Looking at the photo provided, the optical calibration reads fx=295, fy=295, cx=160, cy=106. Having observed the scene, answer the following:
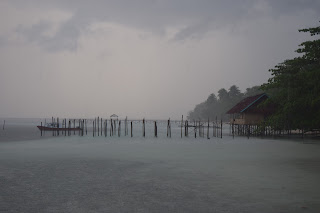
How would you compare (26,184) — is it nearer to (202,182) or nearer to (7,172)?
(7,172)

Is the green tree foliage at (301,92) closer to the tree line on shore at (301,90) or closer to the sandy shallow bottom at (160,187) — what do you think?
the tree line on shore at (301,90)

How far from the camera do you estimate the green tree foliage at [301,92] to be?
81.0 feet

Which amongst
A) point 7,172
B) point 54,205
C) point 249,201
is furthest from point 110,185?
point 7,172

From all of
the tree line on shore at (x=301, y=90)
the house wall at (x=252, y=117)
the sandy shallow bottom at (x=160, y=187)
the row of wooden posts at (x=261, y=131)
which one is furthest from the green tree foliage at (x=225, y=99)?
the sandy shallow bottom at (x=160, y=187)

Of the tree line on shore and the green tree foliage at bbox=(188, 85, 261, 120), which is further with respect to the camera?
the green tree foliage at bbox=(188, 85, 261, 120)

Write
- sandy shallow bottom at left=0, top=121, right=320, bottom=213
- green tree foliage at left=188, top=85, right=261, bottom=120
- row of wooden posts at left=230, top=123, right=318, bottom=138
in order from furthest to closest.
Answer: green tree foliage at left=188, top=85, right=261, bottom=120 < row of wooden posts at left=230, top=123, right=318, bottom=138 < sandy shallow bottom at left=0, top=121, right=320, bottom=213

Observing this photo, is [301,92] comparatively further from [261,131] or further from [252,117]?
[252,117]

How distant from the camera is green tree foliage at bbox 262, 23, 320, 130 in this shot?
2467 centimetres

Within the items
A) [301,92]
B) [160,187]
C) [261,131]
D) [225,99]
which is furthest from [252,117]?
[225,99]

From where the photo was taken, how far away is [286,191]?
29.3ft

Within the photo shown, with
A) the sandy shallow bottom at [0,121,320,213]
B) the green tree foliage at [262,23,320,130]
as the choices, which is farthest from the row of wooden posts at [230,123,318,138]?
the sandy shallow bottom at [0,121,320,213]

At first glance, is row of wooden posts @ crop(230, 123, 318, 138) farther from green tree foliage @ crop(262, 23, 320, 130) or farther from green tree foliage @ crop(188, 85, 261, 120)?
green tree foliage @ crop(188, 85, 261, 120)

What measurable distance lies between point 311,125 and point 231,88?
7536 centimetres

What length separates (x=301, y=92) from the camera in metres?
27.2
